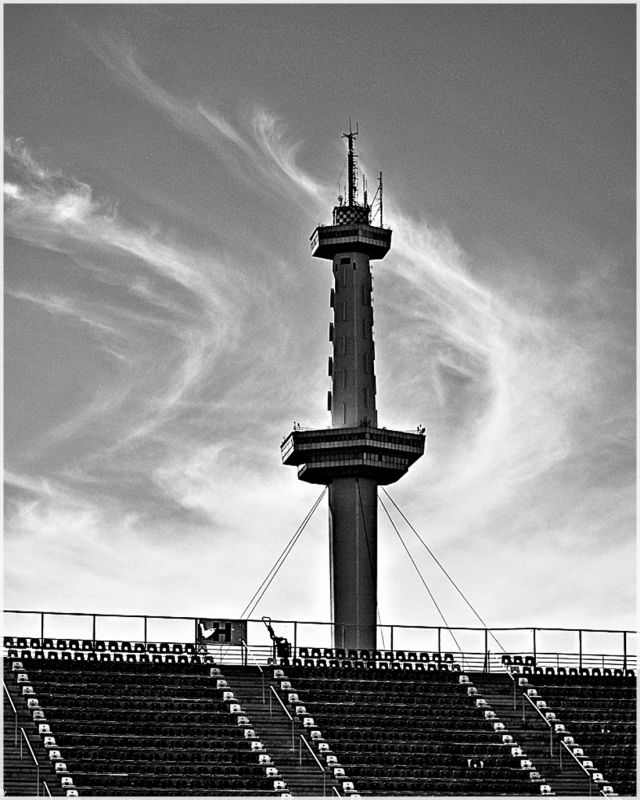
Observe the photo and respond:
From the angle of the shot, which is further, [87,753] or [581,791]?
[581,791]

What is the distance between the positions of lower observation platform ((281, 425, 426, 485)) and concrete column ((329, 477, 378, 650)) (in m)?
0.89

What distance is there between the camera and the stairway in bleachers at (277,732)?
221 feet

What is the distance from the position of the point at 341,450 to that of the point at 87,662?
20.6 metres

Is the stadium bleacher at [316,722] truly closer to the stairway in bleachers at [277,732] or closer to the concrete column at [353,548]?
the stairway in bleachers at [277,732]

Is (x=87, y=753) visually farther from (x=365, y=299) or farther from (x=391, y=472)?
(x=365, y=299)

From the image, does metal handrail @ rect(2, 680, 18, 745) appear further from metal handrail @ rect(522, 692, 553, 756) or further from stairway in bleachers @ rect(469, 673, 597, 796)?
metal handrail @ rect(522, 692, 553, 756)

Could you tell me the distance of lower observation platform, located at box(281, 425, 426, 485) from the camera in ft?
293

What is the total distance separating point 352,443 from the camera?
292ft

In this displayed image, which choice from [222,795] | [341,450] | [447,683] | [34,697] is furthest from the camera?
[341,450]

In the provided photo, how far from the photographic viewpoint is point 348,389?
9175 centimetres

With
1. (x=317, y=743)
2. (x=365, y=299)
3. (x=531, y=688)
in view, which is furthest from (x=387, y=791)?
(x=365, y=299)

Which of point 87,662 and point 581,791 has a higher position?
point 87,662

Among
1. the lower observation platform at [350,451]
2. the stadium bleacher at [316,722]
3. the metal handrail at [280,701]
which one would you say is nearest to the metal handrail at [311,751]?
the stadium bleacher at [316,722]

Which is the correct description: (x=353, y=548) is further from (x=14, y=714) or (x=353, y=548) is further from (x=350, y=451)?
(x=14, y=714)
